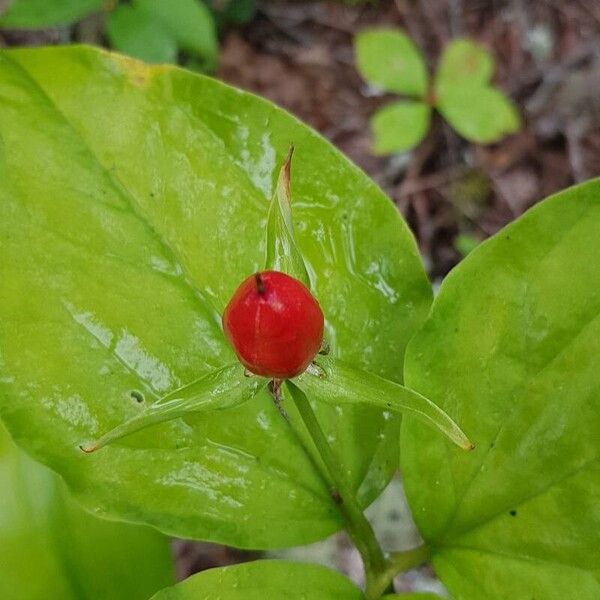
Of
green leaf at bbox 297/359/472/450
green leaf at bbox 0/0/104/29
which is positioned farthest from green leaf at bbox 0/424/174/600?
green leaf at bbox 0/0/104/29

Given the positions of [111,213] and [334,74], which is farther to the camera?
[334,74]

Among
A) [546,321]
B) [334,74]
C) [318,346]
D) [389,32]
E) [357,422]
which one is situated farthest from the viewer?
[334,74]

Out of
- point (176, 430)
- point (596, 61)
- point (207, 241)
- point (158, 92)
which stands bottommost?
point (596, 61)

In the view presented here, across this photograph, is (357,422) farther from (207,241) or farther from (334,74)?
(334,74)

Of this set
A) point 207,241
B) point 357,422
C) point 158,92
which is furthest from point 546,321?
point 158,92

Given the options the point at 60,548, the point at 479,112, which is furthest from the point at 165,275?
the point at 479,112

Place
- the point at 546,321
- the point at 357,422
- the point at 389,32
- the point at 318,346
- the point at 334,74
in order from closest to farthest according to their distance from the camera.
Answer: the point at 318,346 → the point at 546,321 → the point at 357,422 → the point at 389,32 → the point at 334,74

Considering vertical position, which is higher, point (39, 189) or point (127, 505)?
point (39, 189)
